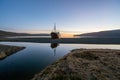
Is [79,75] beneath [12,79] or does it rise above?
above

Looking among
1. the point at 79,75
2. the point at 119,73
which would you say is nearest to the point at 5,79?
the point at 79,75

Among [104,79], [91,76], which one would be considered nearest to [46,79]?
[91,76]

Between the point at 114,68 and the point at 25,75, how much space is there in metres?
10.1

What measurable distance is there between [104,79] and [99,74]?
49.1 inches

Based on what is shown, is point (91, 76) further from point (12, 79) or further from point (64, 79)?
point (12, 79)

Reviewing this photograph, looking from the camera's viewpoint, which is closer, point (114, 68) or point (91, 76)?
point (91, 76)

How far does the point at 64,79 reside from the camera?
43.3 feet

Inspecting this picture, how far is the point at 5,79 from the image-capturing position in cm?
1636

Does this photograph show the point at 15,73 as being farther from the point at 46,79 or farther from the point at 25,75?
the point at 46,79

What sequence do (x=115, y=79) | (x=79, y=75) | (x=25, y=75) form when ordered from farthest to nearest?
(x=25, y=75) < (x=79, y=75) < (x=115, y=79)

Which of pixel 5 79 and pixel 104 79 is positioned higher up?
pixel 104 79

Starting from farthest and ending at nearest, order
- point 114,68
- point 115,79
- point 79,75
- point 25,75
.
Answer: point 25,75 → point 114,68 → point 79,75 → point 115,79

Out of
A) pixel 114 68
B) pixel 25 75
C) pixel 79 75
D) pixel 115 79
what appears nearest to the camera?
pixel 115 79

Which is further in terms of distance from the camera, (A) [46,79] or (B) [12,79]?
(B) [12,79]
